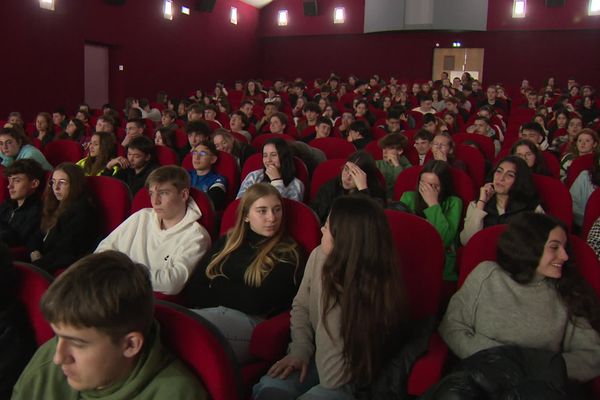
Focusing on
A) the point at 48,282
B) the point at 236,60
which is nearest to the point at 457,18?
the point at 236,60

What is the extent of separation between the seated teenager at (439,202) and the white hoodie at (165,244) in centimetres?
127

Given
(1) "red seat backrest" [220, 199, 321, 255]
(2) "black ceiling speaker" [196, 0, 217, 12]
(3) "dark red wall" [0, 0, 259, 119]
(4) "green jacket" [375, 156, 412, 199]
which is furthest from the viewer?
(2) "black ceiling speaker" [196, 0, 217, 12]

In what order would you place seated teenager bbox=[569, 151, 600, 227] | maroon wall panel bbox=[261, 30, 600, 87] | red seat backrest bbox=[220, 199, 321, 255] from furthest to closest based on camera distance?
maroon wall panel bbox=[261, 30, 600, 87], seated teenager bbox=[569, 151, 600, 227], red seat backrest bbox=[220, 199, 321, 255]

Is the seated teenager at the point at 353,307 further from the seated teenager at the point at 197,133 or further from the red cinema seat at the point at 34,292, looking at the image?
the seated teenager at the point at 197,133

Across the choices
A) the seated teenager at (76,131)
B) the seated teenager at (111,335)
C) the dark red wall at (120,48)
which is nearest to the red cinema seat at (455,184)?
the seated teenager at (111,335)

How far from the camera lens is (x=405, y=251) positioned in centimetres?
224

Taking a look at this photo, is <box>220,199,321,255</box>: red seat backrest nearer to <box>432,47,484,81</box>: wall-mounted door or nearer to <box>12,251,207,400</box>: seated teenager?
<box>12,251,207,400</box>: seated teenager

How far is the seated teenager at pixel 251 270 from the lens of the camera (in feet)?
7.54

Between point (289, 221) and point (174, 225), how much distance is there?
0.61 m

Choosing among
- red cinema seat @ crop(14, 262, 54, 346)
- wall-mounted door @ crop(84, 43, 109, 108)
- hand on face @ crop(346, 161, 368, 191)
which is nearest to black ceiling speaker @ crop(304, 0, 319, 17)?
wall-mounted door @ crop(84, 43, 109, 108)

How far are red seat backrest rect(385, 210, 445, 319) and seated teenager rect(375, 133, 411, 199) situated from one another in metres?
2.09

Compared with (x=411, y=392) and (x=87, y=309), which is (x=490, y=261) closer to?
(x=411, y=392)

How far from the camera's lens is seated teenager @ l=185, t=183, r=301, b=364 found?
2.30 meters

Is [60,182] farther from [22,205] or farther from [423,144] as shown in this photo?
[423,144]
